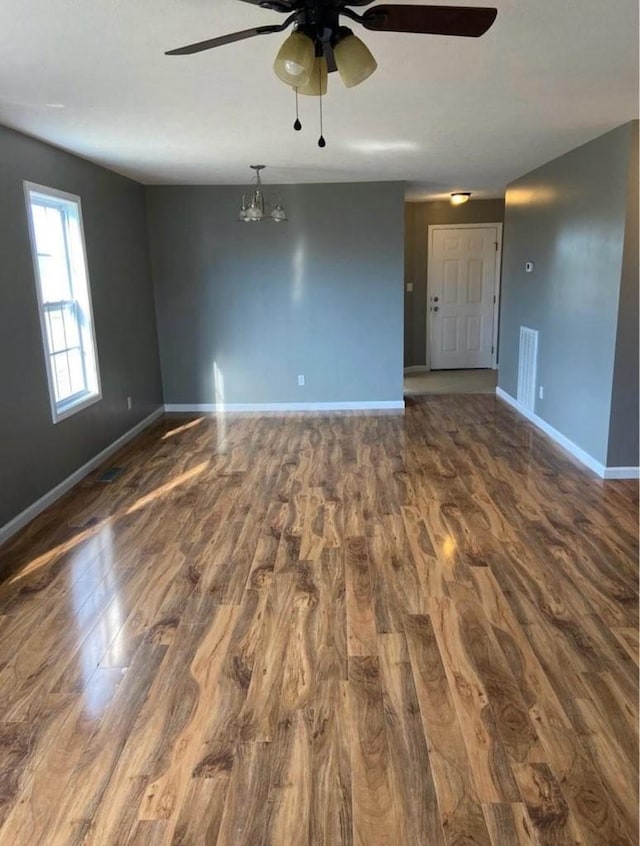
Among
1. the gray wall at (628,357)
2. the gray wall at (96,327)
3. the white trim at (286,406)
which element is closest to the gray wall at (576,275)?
the gray wall at (628,357)

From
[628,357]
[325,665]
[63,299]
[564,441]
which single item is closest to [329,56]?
[325,665]

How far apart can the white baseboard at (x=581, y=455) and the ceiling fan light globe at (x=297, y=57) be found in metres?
3.45

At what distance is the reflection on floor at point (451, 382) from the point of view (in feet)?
23.9

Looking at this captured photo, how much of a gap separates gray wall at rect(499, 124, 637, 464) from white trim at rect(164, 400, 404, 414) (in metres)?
1.59

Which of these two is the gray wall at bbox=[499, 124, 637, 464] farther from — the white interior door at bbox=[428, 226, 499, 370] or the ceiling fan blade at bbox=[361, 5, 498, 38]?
the ceiling fan blade at bbox=[361, 5, 498, 38]

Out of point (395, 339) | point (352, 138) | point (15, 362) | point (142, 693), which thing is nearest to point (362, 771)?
point (142, 693)

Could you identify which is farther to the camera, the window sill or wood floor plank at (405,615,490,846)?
the window sill

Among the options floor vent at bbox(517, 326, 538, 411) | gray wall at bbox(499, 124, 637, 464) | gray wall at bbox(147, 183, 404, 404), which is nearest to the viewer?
gray wall at bbox(499, 124, 637, 464)

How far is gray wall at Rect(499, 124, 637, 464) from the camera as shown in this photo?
12.9 ft

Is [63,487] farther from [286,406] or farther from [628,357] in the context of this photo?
[628,357]

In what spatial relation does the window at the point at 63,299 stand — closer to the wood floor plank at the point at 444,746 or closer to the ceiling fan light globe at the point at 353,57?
the ceiling fan light globe at the point at 353,57

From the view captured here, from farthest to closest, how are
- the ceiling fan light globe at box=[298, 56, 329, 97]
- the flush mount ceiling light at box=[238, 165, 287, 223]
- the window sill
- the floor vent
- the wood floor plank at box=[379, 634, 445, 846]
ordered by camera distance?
the floor vent
the flush mount ceiling light at box=[238, 165, 287, 223]
the window sill
the ceiling fan light globe at box=[298, 56, 329, 97]
the wood floor plank at box=[379, 634, 445, 846]

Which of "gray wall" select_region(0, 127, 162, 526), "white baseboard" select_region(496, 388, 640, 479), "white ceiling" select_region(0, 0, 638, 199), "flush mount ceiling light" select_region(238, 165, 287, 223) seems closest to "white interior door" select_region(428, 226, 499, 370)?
"white baseboard" select_region(496, 388, 640, 479)

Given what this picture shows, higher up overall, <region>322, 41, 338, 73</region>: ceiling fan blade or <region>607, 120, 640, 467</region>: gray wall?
<region>322, 41, 338, 73</region>: ceiling fan blade
